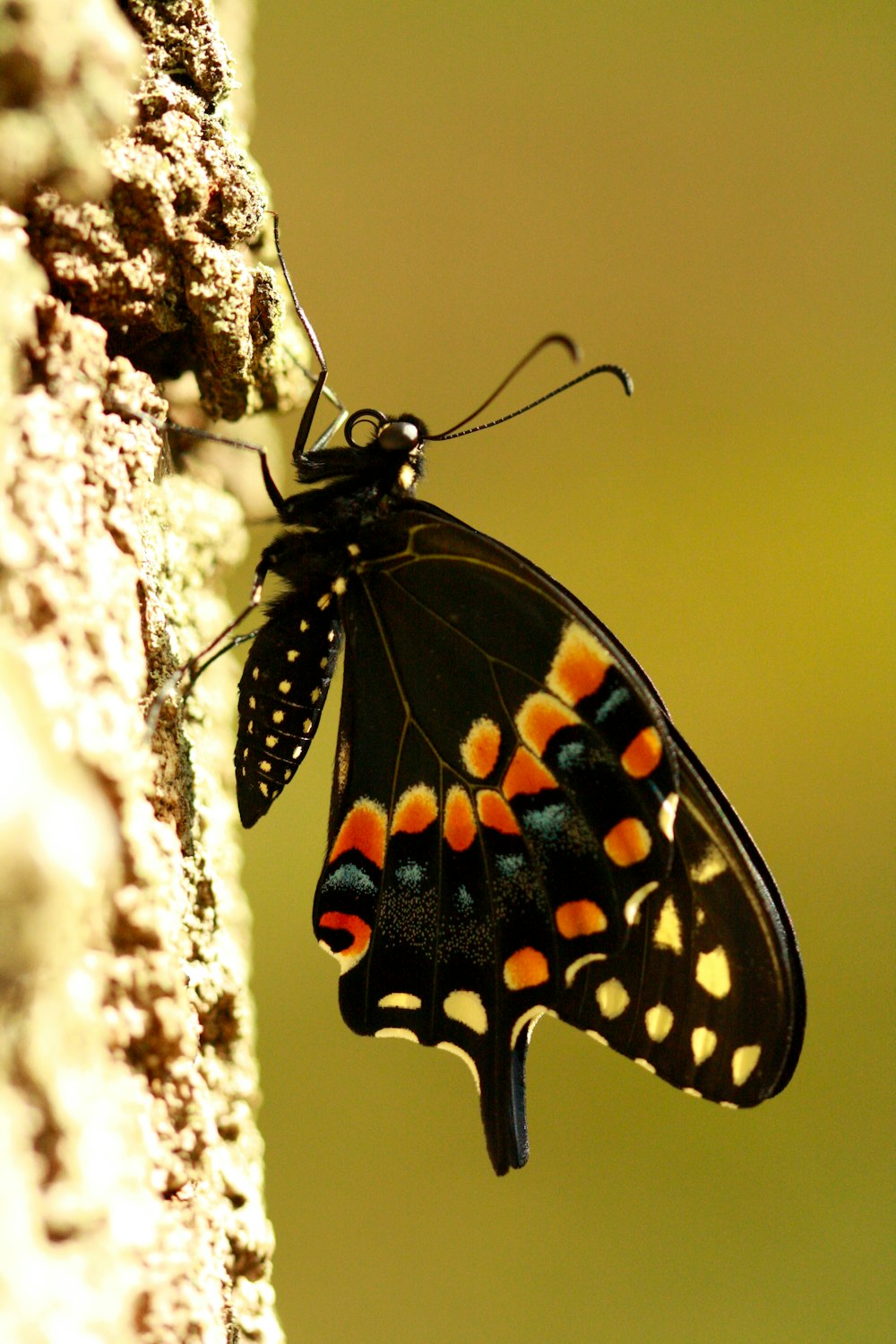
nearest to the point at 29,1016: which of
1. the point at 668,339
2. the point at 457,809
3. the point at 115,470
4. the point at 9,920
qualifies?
the point at 9,920

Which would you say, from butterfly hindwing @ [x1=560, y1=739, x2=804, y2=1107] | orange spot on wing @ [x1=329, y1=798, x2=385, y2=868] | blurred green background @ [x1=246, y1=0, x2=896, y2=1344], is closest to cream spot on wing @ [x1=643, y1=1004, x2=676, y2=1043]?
butterfly hindwing @ [x1=560, y1=739, x2=804, y2=1107]

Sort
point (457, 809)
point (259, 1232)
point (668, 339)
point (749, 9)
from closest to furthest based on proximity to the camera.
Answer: point (259, 1232), point (457, 809), point (749, 9), point (668, 339)

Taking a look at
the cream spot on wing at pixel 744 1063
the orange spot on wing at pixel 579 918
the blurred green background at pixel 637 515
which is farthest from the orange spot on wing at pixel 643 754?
the blurred green background at pixel 637 515

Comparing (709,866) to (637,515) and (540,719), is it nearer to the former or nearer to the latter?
(540,719)

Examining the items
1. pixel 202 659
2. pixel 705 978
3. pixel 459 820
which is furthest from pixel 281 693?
pixel 705 978

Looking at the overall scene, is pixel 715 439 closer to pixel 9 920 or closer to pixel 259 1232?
pixel 259 1232

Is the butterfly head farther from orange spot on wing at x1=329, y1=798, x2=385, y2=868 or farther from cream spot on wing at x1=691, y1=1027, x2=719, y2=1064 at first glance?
cream spot on wing at x1=691, y1=1027, x2=719, y2=1064
